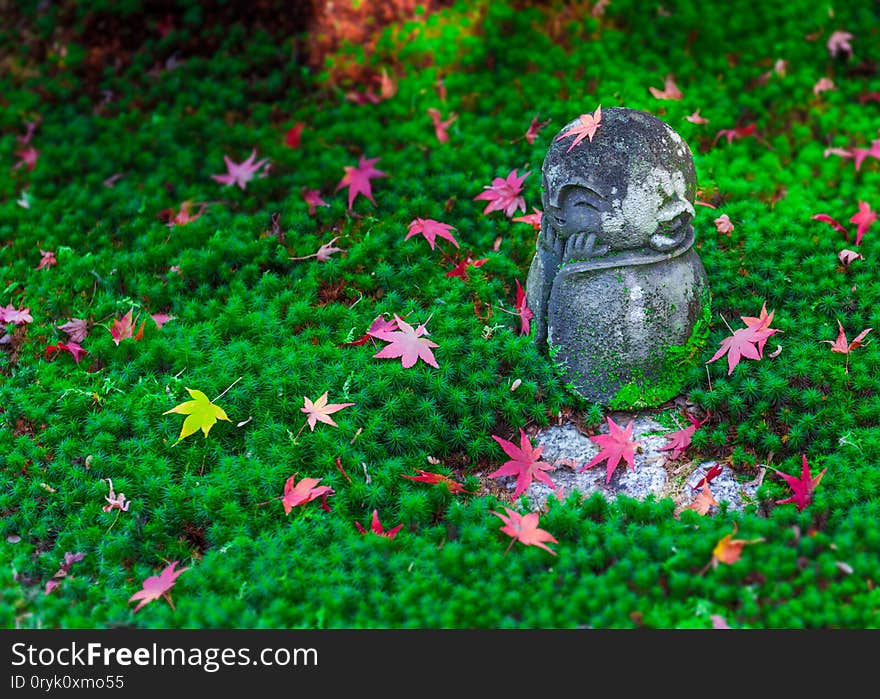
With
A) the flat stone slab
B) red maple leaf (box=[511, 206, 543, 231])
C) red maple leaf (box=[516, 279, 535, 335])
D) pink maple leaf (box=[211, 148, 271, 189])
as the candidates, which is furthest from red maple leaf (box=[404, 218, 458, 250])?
the flat stone slab

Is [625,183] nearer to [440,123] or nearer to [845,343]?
[845,343]

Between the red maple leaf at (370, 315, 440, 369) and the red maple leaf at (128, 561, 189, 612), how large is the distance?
1.78 m

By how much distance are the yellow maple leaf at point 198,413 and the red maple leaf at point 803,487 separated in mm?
3220

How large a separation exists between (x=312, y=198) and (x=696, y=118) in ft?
10.1

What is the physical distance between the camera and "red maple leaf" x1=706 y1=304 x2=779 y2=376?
5.46 metres

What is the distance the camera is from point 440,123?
735 centimetres

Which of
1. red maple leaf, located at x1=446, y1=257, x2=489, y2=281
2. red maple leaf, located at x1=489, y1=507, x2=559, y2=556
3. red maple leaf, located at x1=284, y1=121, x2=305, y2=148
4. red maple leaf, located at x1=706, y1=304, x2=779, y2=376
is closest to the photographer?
red maple leaf, located at x1=489, y1=507, x2=559, y2=556

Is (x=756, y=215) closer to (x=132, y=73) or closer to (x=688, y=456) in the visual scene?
(x=688, y=456)

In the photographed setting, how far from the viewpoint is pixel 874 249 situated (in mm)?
6141

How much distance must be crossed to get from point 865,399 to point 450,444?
97.2 inches

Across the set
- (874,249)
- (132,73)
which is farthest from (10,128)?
(874,249)

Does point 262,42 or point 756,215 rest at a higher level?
point 262,42

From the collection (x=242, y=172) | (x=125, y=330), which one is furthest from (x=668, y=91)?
(x=125, y=330)

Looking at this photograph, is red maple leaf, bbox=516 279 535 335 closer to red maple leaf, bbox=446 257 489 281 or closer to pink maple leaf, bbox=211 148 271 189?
red maple leaf, bbox=446 257 489 281
